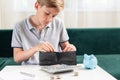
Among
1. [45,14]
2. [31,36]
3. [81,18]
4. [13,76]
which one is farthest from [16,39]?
[81,18]

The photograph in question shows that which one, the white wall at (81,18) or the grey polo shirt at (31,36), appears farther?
the white wall at (81,18)

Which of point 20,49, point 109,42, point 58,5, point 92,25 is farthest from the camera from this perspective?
point 92,25

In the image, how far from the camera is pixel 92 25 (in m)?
3.38

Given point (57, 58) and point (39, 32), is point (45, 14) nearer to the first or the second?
point (39, 32)

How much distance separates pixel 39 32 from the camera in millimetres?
1737

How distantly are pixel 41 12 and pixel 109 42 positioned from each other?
146 cm

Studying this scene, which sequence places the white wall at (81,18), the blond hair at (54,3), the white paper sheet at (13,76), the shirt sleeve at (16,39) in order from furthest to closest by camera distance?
the white wall at (81,18) → the shirt sleeve at (16,39) → the blond hair at (54,3) → the white paper sheet at (13,76)

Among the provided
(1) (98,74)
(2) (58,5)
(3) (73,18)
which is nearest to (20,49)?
(2) (58,5)

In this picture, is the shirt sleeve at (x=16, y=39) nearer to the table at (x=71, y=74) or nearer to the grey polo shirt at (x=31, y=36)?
the grey polo shirt at (x=31, y=36)

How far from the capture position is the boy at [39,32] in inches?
62.1

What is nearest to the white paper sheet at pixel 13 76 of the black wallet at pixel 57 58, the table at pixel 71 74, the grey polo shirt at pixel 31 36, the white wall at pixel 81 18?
the table at pixel 71 74

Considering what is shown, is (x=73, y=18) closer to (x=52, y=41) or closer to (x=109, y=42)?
(x=109, y=42)

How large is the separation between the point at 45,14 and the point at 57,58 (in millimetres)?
337

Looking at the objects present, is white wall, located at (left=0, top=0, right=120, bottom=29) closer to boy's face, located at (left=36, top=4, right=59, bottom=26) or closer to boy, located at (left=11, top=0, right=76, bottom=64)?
boy, located at (left=11, top=0, right=76, bottom=64)
